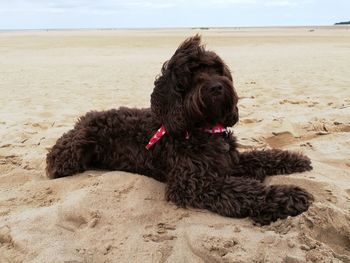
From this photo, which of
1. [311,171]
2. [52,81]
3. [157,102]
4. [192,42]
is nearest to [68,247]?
[157,102]

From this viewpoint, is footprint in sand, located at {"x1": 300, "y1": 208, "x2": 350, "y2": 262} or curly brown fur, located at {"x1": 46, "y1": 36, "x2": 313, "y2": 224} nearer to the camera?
footprint in sand, located at {"x1": 300, "y1": 208, "x2": 350, "y2": 262}

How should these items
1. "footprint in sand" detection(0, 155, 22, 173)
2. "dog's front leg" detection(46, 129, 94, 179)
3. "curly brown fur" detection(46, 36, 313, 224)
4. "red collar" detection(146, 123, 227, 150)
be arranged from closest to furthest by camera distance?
"curly brown fur" detection(46, 36, 313, 224), "red collar" detection(146, 123, 227, 150), "dog's front leg" detection(46, 129, 94, 179), "footprint in sand" detection(0, 155, 22, 173)

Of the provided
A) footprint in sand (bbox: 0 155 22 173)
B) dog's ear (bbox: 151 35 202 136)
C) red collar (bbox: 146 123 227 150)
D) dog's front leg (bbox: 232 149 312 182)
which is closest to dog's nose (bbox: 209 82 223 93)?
dog's ear (bbox: 151 35 202 136)

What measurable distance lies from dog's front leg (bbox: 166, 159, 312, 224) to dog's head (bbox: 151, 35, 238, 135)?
1.17 ft

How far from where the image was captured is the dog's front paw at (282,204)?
3086 millimetres

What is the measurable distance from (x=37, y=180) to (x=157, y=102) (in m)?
1.45

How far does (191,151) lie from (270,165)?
840 mm

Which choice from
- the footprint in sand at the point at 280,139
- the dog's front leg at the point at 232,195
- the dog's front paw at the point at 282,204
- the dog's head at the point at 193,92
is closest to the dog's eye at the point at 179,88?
the dog's head at the point at 193,92

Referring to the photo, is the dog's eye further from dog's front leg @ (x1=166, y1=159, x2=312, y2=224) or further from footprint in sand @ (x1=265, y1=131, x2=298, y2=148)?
footprint in sand @ (x1=265, y1=131, x2=298, y2=148)

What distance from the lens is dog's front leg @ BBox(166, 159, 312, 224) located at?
123 inches

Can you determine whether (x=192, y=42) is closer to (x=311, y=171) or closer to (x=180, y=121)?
(x=180, y=121)

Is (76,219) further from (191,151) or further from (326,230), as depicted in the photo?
(326,230)

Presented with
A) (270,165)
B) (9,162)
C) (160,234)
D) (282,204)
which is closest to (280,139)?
(270,165)

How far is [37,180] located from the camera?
4238mm
